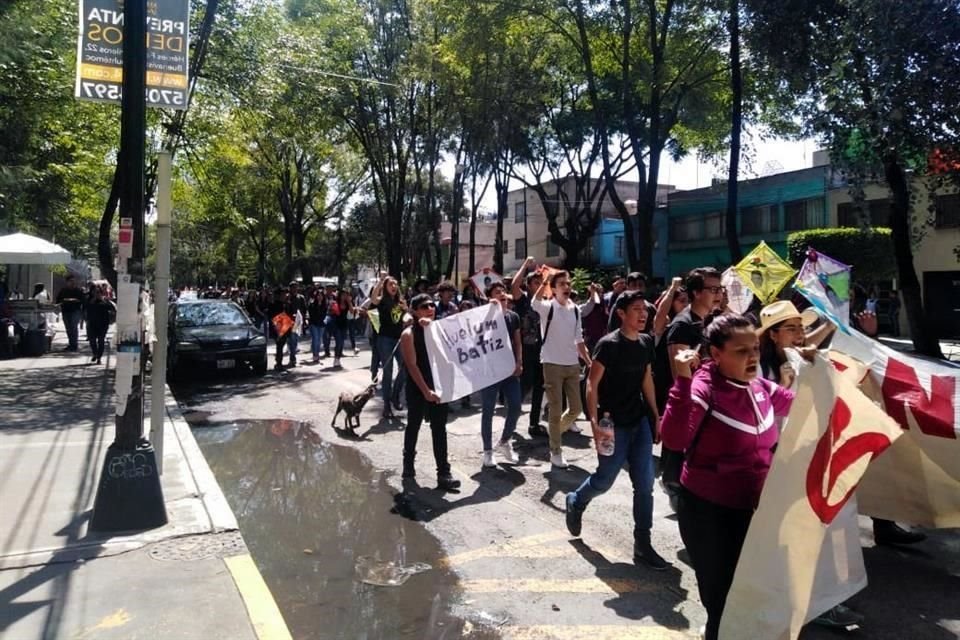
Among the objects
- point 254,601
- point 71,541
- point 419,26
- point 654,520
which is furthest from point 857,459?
point 419,26

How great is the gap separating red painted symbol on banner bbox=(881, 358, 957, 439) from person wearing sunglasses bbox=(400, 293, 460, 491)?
11.6 feet

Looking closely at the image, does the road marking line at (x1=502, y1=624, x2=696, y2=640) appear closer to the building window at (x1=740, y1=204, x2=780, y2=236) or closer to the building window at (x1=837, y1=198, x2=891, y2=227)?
the building window at (x1=837, y1=198, x2=891, y2=227)

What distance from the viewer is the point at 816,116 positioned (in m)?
13.4

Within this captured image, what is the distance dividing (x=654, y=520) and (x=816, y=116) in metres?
10.5

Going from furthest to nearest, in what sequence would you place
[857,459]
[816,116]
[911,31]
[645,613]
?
1. [816,116]
2. [911,31]
3. [645,613]
4. [857,459]

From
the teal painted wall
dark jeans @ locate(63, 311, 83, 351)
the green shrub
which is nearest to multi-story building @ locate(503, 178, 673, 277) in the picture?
the teal painted wall

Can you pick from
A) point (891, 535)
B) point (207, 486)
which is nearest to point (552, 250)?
point (207, 486)

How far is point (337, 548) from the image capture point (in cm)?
524

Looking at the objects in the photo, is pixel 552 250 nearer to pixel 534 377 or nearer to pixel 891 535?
pixel 534 377

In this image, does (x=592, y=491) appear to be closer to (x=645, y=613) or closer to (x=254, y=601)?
(x=645, y=613)

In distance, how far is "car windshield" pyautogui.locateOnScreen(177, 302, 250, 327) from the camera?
48.7ft

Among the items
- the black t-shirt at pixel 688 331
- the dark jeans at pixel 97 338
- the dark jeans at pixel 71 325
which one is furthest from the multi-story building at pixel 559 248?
the black t-shirt at pixel 688 331

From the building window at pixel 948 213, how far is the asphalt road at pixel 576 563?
25.8 metres

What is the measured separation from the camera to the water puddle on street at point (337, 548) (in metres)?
4.07
